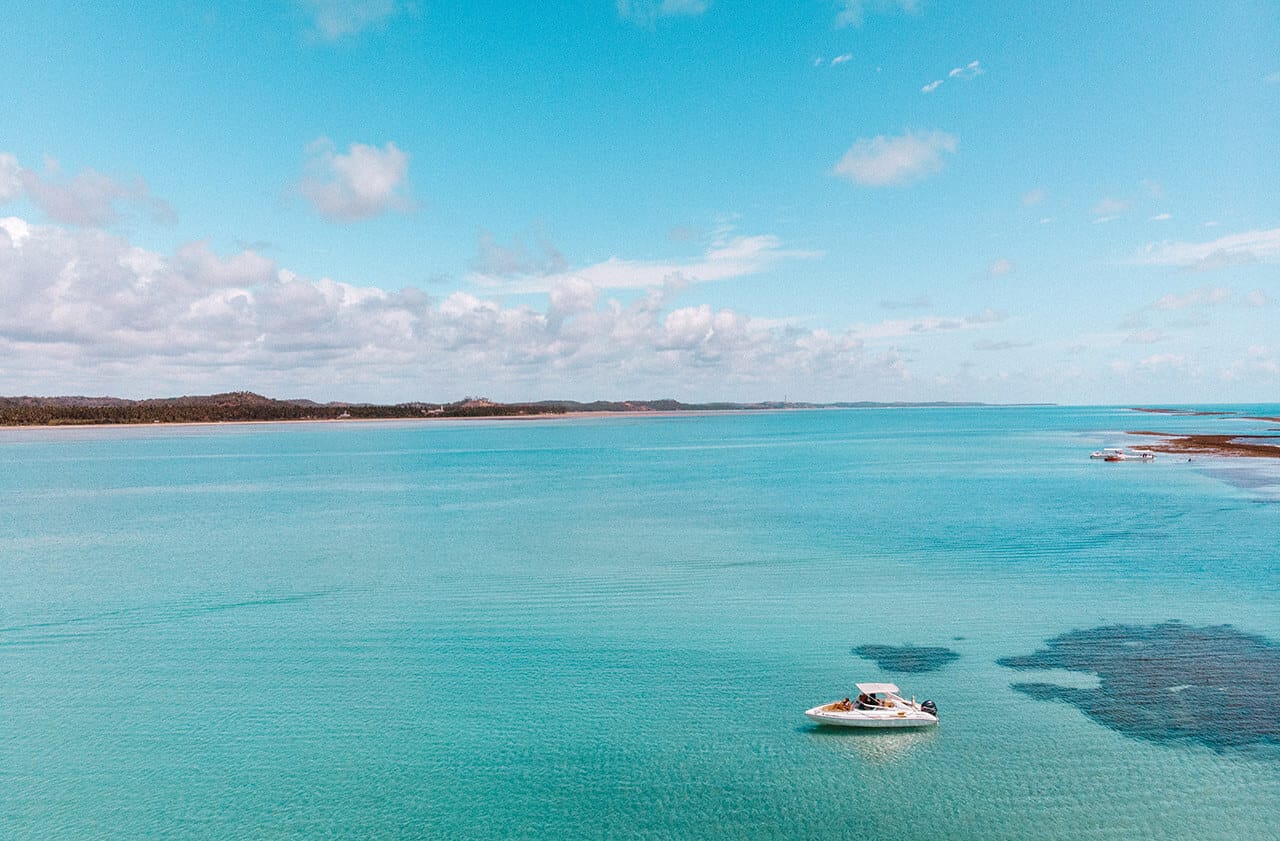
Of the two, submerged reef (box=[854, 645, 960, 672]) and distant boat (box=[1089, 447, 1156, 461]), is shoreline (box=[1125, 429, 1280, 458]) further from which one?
submerged reef (box=[854, 645, 960, 672])

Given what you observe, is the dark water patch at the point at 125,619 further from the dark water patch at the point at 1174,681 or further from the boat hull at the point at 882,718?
the dark water patch at the point at 1174,681

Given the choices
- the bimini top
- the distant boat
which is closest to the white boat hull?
the bimini top

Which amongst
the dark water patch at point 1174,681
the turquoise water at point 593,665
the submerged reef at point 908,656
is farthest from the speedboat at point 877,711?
the dark water patch at point 1174,681

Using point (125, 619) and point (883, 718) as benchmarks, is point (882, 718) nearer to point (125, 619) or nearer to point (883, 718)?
point (883, 718)

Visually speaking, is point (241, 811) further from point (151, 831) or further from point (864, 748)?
point (864, 748)

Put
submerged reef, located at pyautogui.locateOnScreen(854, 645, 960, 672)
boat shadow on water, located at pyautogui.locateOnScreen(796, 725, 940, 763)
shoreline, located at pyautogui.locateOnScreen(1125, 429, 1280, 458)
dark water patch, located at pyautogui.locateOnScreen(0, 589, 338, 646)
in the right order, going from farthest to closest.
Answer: shoreline, located at pyautogui.locateOnScreen(1125, 429, 1280, 458) → dark water patch, located at pyautogui.locateOnScreen(0, 589, 338, 646) → submerged reef, located at pyautogui.locateOnScreen(854, 645, 960, 672) → boat shadow on water, located at pyautogui.locateOnScreen(796, 725, 940, 763)

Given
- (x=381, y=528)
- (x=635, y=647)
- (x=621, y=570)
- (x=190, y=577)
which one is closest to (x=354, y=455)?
→ (x=381, y=528)
